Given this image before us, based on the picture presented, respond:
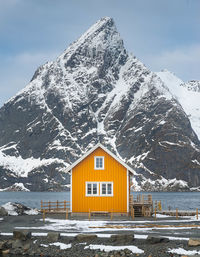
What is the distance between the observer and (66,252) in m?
27.2

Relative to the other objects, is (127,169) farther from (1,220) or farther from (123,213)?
(1,220)

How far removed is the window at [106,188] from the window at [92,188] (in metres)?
0.57

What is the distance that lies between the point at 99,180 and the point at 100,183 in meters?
0.37

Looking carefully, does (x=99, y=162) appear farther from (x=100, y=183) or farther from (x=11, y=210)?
(x=11, y=210)

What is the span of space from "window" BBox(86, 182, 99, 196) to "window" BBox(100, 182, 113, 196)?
571 millimetres

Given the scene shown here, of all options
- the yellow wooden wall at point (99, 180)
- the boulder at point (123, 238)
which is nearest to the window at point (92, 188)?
the yellow wooden wall at point (99, 180)

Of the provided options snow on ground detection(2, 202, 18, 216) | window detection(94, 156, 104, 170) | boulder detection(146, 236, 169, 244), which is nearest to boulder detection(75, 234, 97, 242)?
boulder detection(146, 236, 169, 244)

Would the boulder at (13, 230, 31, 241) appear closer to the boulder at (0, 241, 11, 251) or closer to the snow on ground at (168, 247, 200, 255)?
the boulder at (0, 241, 11, 251)

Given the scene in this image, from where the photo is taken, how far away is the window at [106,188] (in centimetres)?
4741

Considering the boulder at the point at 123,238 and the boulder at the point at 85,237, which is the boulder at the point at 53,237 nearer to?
the boulder at the point at 85,237

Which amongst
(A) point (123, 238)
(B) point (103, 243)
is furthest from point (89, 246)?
(A) point (123, 238)

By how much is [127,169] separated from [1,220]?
14933 millimetres

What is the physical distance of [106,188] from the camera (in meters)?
47.5

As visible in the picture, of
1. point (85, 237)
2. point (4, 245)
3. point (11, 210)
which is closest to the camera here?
point (85, 237)
